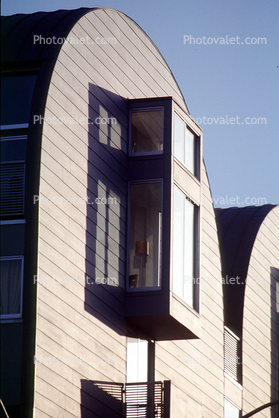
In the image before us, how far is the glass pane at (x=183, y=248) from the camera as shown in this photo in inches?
795

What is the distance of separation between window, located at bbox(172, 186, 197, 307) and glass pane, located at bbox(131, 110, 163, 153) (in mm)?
1417

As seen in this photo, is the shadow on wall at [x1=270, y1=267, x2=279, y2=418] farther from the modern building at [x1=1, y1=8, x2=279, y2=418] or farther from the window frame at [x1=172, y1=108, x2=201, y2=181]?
the window frame at [x1=172, y1=108, x2=201, y2=181]

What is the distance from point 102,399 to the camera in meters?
18.0

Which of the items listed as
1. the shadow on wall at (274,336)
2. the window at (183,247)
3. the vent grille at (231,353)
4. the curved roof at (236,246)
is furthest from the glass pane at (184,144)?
the shadow on wall at (274,336)

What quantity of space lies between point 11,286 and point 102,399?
3762mm

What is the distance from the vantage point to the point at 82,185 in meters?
18.5

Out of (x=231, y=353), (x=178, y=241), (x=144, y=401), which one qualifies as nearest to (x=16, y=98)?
(x=178, y=241)

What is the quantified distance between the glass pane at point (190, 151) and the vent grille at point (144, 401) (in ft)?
21.3

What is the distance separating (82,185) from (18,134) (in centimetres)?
208

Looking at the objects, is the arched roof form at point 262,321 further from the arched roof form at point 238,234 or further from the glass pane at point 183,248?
the glass pane at point 183,248

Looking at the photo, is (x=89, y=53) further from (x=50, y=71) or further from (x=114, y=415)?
(x=114, y=415)

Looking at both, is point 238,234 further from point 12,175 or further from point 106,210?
point 12,175

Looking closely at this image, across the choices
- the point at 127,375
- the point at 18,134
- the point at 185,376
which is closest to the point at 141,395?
the point at 127,375

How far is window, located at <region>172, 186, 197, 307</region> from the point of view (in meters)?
20.2
